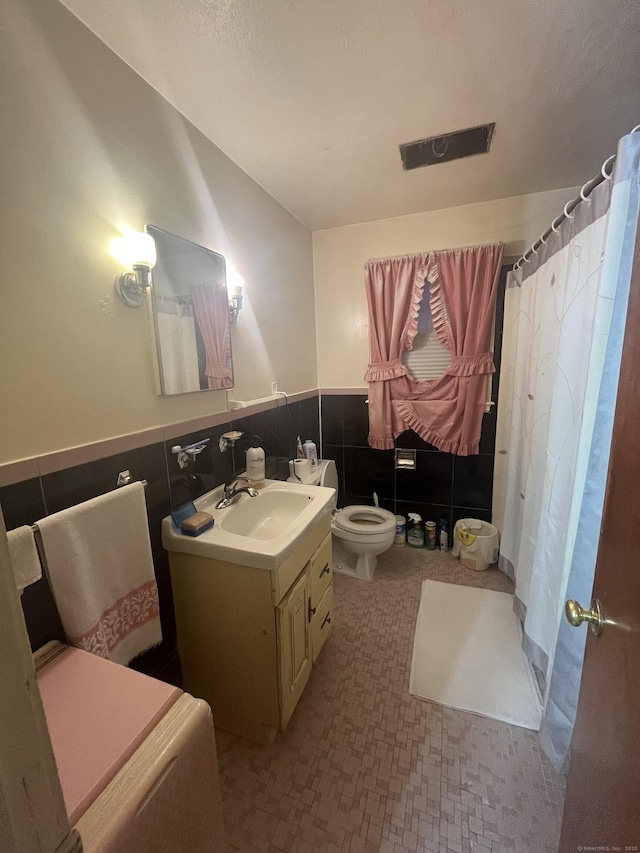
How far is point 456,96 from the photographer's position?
1.30 metres

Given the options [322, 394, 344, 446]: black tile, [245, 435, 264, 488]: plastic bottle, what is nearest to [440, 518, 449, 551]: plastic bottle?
[322, 394, 344, 446]: black tile

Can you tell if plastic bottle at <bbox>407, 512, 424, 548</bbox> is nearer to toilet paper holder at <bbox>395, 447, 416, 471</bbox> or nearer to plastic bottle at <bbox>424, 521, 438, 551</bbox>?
plastic bottle at <bbox>424, 521, 438, 551</bbox>

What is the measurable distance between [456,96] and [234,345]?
1.33m

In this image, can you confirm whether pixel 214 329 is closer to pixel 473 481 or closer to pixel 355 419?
pixel 355 419

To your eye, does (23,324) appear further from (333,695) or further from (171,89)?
(333,695)

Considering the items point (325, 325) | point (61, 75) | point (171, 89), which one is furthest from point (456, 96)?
point (325, 325)

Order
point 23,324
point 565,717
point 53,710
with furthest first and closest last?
point 565,717 < point 23,324 < point 53,710

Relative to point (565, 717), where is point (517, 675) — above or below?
below

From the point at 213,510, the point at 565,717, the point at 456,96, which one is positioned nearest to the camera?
the point at 565,717

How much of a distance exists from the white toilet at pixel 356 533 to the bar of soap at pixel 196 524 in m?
0.81

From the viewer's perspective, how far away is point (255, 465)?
1.71 metres

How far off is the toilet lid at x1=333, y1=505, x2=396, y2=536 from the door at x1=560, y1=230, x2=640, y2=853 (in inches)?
55.0

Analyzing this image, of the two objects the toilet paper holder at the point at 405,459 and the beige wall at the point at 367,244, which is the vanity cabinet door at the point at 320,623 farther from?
the beige wall at the point at 367,244

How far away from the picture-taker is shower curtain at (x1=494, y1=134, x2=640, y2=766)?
3.21ft
